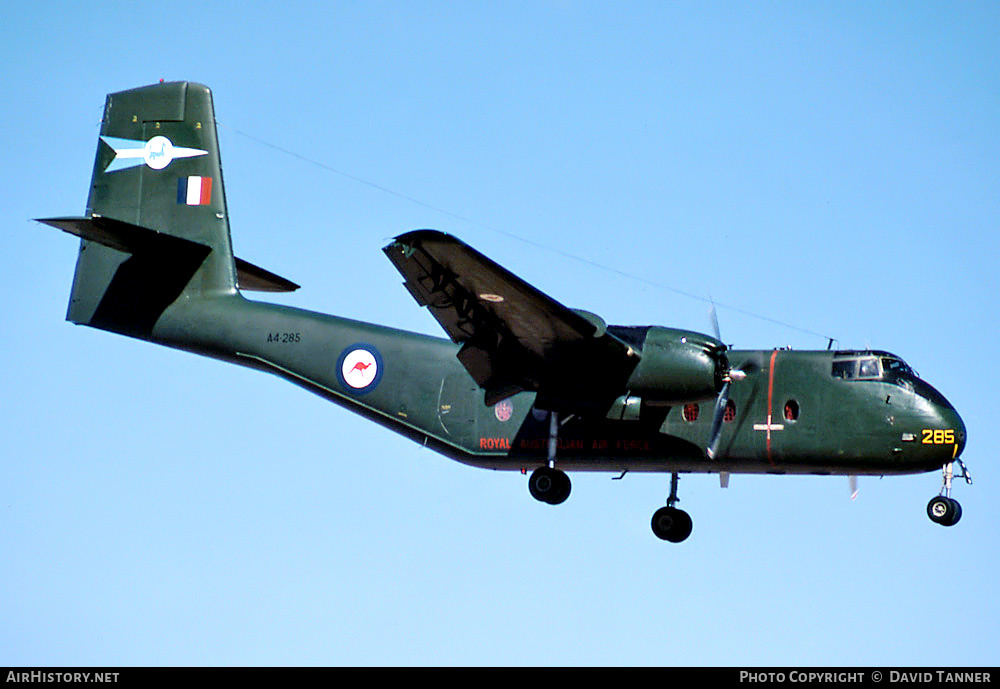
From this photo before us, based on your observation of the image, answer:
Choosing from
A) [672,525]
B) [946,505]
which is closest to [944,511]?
[946,505]

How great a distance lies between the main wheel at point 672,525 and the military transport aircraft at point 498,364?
24mm

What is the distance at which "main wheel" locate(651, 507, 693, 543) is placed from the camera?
20.8m

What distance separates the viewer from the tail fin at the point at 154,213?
2261 cm

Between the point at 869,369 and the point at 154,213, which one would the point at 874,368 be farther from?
the point at 154,213

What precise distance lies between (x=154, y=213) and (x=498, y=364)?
702 cm

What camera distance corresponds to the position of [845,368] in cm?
1962

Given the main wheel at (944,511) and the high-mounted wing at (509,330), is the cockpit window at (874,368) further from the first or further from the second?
the high-mounted wing at (509,330)

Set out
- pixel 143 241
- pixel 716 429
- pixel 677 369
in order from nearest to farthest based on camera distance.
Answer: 1. pixel 677 369
2. pixel 716 429
3. pixel 143 241

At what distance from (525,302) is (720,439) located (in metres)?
3.51

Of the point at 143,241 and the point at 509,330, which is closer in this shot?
the point at 509,330

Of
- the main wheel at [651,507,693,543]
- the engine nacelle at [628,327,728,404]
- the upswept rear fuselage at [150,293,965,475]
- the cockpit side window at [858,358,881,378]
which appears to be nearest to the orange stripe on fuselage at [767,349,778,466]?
the upswept rear fuselage at [150,293,965,475]

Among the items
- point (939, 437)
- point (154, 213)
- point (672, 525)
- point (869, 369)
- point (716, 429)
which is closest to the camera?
point (939, 437)

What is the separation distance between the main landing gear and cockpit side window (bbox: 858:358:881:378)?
1.57 meters
